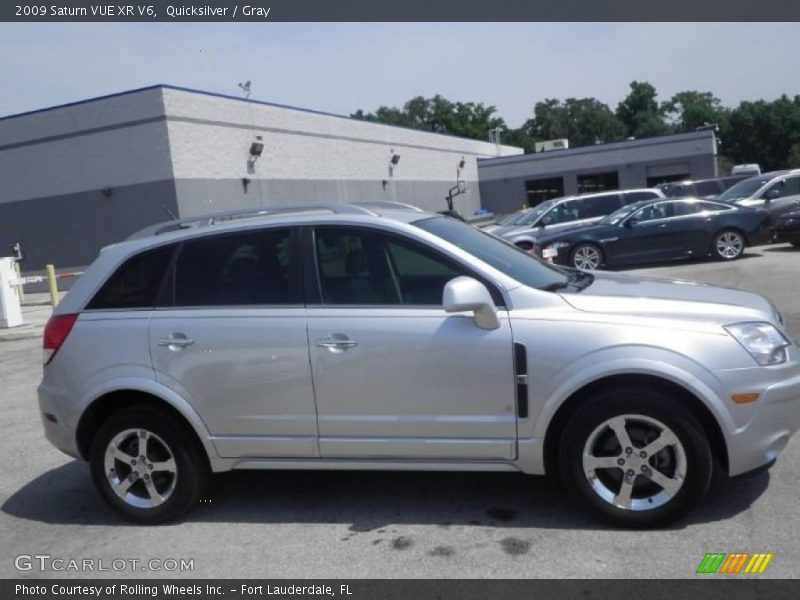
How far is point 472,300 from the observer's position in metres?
4.09

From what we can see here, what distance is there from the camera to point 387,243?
4578 millimetres

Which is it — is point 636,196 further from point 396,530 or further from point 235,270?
point 396,530

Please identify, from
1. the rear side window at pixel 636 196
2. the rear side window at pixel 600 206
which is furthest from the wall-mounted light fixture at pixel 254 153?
the rear side window at pixel 636 196

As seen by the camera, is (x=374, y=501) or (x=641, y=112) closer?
(x=374, y=501)

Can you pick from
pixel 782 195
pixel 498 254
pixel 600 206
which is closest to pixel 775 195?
pixel 782 195

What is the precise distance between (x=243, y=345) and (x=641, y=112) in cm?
9892

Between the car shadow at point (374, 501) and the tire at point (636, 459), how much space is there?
18cm

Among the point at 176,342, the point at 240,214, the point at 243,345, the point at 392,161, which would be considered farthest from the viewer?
the point at 392,161

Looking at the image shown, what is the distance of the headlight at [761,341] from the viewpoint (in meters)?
4.08

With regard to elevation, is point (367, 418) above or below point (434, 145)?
below

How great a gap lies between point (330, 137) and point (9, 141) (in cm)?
1152

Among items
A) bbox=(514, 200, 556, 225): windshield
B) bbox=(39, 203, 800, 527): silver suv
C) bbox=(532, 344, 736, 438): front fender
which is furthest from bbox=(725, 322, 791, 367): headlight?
bbox=(514, 200, 556, 225): windshield

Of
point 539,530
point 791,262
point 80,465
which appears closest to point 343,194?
point 791,262

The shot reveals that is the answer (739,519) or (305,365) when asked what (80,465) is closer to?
(305,365)
